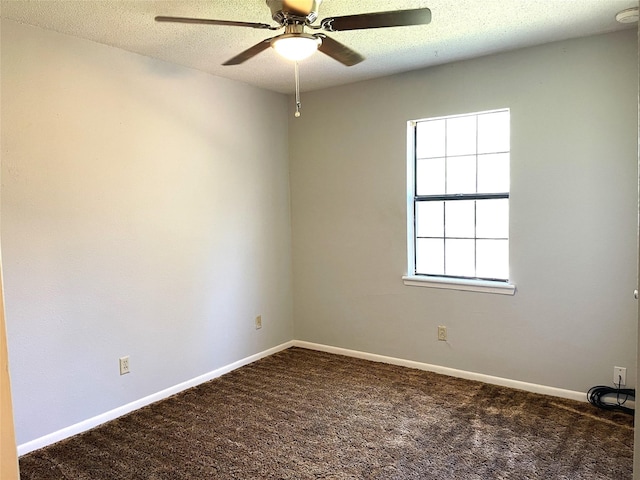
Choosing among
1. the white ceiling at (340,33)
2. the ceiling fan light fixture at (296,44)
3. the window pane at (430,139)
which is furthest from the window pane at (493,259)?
the ceiling fan light fixture at (296,44)

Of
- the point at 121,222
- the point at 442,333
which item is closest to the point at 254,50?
the point at 121,222

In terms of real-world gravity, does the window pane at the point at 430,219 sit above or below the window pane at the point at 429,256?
above

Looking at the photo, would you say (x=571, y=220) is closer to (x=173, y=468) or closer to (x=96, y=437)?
(x=173, y=468)

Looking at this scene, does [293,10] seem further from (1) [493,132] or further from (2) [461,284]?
(2) [461,284]

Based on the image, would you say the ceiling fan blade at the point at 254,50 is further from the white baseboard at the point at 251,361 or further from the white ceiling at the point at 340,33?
the white baseboard at the point at 251,361

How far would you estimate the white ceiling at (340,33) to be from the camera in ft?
8.18

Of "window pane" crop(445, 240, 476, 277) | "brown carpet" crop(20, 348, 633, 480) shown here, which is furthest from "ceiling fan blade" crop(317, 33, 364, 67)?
"brown carpet" crop(20, 348, 633, 480)

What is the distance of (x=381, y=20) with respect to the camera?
2084 millimetres

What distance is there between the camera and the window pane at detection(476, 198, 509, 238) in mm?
3547

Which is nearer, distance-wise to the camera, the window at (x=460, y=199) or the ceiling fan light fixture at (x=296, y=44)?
the ceiling fan light fixture at (x=296, y=44)

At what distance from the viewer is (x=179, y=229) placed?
140 inches

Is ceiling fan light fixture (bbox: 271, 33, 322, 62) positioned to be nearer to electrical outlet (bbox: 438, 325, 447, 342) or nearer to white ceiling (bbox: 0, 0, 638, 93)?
white ceiling (bbox: 0, 0, 638, 93)

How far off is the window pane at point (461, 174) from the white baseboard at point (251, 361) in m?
1.45

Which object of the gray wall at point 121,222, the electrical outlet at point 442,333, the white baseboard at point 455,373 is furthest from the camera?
the electrical outlet at point 442,333
